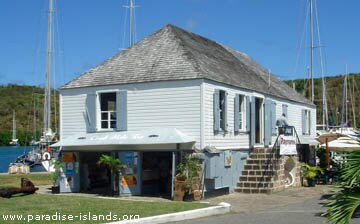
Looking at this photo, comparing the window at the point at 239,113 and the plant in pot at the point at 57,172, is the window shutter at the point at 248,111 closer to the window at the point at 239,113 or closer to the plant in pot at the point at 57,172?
the window at the point at 239,113

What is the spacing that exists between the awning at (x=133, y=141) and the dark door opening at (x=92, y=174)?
85 cm

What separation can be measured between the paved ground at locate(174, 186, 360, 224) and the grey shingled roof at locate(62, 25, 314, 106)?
183 inches

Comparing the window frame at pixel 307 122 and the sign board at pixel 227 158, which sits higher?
the window frame at pixel 307 122

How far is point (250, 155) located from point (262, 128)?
8.04 ft

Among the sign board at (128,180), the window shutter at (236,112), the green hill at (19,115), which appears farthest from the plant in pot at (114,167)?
the green hill at (19,115)

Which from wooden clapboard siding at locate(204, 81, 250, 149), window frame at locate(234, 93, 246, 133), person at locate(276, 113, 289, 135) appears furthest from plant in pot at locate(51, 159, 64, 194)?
person at locate(276, 113, 289, 135)

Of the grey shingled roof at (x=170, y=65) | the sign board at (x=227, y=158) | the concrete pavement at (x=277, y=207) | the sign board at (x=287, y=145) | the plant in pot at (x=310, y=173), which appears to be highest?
the grey shingled roof at (x=170, y=65)

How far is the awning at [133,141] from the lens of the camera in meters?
20.4

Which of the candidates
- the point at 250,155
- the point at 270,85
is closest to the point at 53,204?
the point at 250,155

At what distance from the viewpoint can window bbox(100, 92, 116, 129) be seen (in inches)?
916

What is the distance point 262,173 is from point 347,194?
1646 cm

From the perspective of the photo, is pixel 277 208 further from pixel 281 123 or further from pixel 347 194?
pixel 347 194

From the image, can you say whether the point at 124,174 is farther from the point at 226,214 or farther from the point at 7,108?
the point at 7,108

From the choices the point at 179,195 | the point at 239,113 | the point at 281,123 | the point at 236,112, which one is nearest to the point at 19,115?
the point at 281,123
